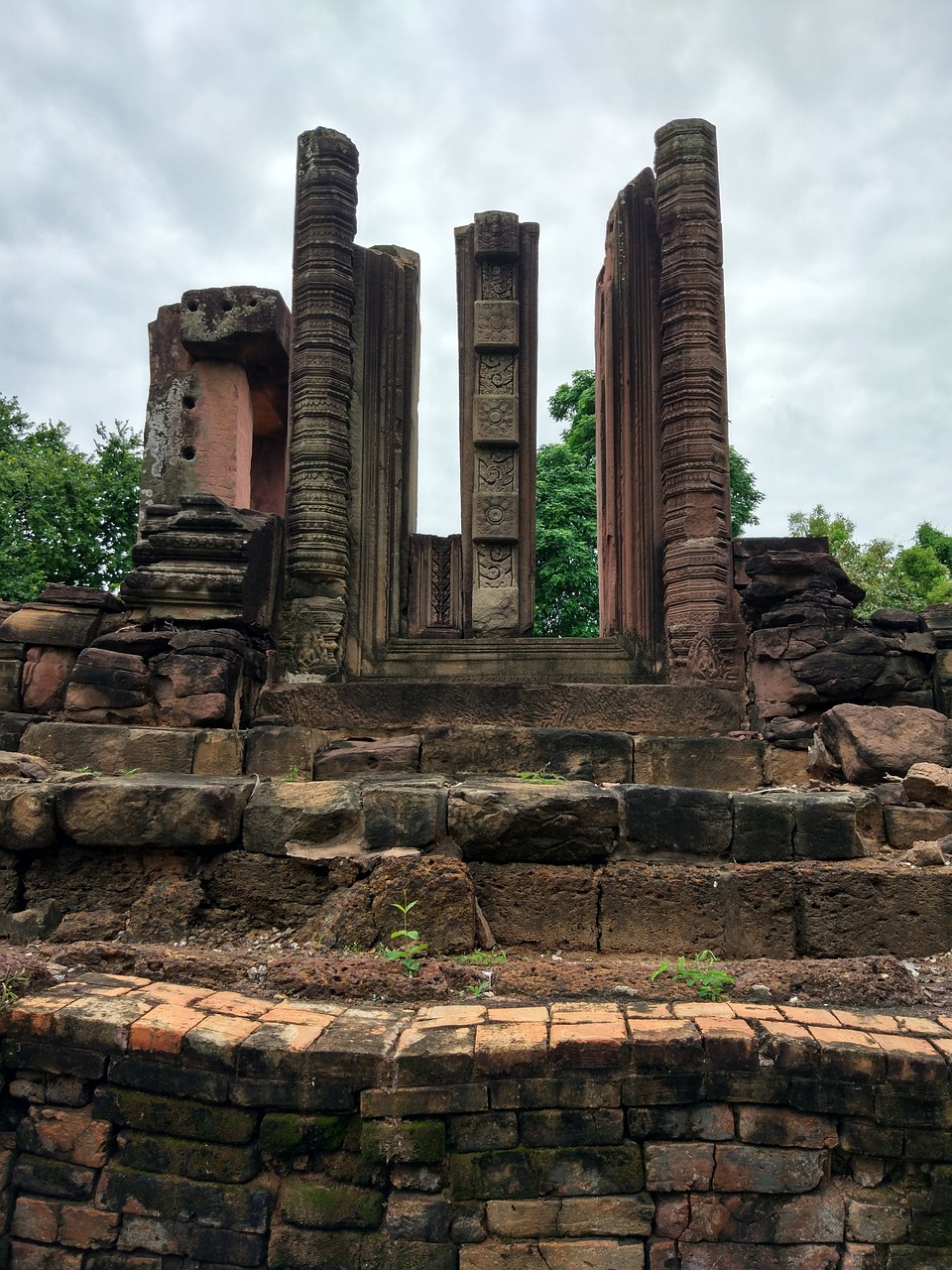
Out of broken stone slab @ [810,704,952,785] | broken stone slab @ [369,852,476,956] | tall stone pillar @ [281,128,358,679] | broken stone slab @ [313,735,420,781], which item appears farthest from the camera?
tall stone pillar @ [281,128,358,679]

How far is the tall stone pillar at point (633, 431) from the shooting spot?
259 inches

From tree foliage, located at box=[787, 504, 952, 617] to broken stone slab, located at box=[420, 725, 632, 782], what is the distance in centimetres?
2042

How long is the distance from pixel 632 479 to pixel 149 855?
14.9 feet

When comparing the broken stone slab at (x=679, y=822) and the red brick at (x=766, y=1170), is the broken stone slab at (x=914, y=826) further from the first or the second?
the red brick at (x=766, y=1170)

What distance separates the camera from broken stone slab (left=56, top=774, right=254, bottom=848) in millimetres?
3643

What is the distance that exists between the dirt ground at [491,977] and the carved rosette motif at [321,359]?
3688 mm

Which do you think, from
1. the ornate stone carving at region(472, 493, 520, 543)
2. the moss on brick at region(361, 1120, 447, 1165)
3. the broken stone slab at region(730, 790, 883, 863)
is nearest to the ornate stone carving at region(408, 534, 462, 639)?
the ornate stone carving at region(472, 493, 520, 543)

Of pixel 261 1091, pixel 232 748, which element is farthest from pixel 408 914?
pixel 232 748

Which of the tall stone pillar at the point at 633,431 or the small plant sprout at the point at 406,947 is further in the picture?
the tall stone pillar at the point at 633,431

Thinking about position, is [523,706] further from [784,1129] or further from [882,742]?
[784,1129]

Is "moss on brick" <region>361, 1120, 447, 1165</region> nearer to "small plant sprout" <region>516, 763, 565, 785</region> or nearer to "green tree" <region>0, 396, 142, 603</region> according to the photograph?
"small plant sprout" <region>516, 763, 565, 785</region>

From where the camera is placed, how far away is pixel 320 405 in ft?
21.8

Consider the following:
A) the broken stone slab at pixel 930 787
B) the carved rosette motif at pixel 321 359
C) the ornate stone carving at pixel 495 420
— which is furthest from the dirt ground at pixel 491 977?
the ornate stone carving at pixel 495 420

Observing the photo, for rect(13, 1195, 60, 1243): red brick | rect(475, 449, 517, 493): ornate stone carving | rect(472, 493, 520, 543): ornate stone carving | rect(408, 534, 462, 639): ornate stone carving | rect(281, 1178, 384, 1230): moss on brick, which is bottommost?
rect(13, 1195, 60, 1243): red brick
